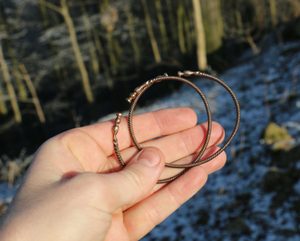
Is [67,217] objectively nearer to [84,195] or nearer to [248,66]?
[84,195]

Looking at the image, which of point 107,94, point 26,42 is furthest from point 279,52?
point 26,42

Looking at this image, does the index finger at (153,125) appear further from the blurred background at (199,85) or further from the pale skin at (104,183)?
the blurred background at (199,85)

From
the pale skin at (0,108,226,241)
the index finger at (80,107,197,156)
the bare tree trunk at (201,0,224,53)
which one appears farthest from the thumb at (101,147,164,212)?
the bare tree trunk at (201,0,224,53)

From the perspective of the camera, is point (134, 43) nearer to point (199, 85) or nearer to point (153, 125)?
point (199, 85)

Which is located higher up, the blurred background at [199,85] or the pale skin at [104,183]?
the pale skin at [104,183]

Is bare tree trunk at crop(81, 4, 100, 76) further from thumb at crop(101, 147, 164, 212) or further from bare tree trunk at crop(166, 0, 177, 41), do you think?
thumb at crop(101, 147, 164, 212)

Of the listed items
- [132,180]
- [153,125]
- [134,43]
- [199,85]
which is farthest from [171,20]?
[132,180]

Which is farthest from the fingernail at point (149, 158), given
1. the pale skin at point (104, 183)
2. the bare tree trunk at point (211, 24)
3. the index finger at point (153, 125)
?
the bare tree trunk at point (211, 24)

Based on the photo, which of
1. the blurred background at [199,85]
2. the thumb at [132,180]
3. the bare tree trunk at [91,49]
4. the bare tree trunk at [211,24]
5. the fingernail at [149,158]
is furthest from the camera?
the bare tree trunk at [91,49]
